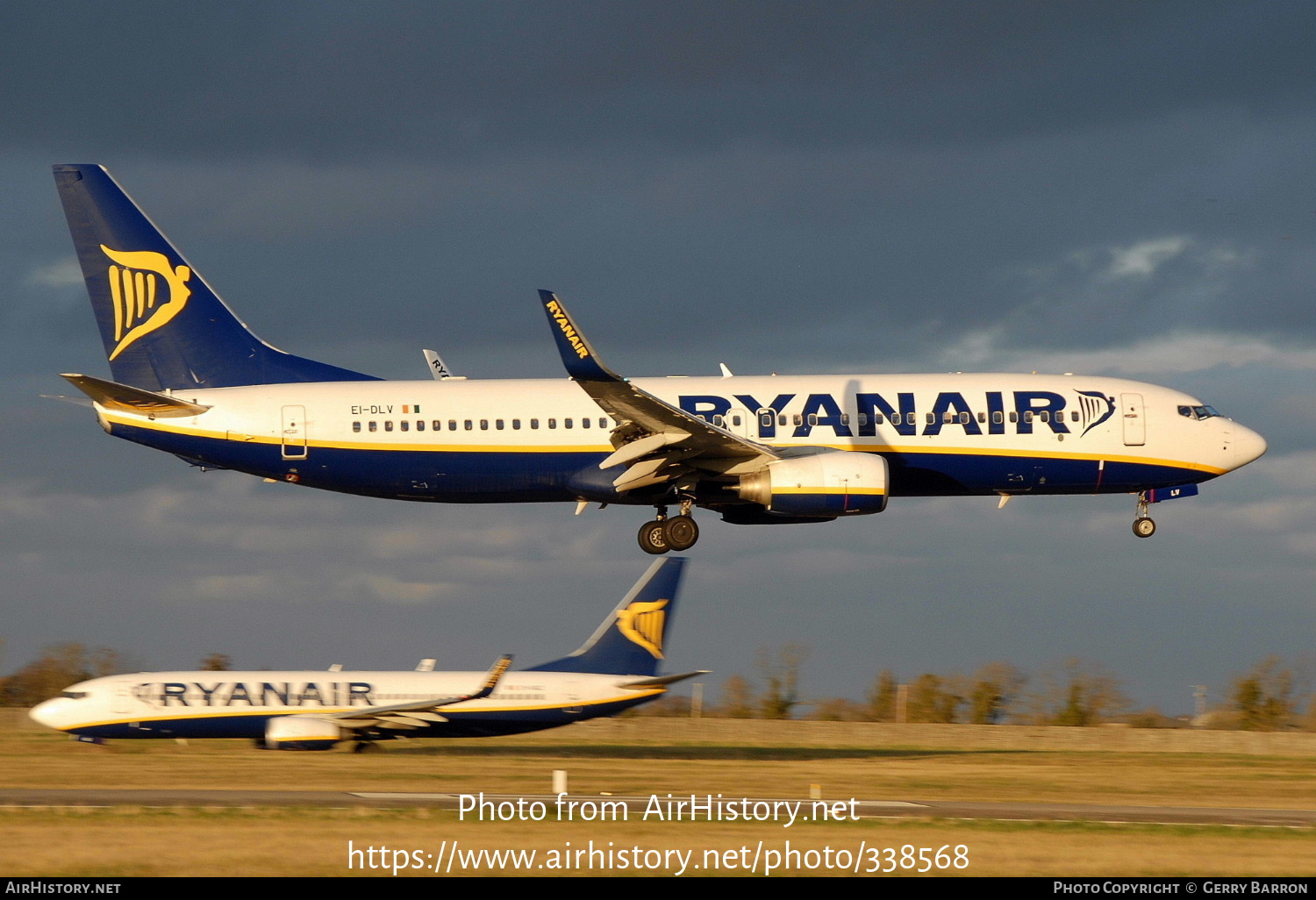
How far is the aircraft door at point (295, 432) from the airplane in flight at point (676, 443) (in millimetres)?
55

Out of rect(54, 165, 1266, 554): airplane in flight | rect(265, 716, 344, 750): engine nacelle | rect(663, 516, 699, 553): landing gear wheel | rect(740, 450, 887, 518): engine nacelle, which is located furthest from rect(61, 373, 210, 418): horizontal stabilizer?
rect(740, 450, 887, 518): engine nacelle

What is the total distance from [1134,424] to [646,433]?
14.2 metres

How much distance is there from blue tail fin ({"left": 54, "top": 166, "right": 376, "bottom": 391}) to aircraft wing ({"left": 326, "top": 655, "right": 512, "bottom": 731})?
9.54 m

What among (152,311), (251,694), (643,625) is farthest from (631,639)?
(152,311)

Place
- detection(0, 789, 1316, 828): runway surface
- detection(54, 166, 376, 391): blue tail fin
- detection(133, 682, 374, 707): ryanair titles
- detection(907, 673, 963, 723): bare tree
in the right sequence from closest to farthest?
detection(0, 789, 1316, 828): runway surface, detection(133, 682, 374, 707): ryanair titles, detection(54, 166, 376, 391): blue tail fin, detection(907, 673, 963, 723): bare tree

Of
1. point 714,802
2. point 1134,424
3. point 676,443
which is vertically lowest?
point 714,802

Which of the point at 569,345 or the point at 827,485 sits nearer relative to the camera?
the point at 569,345

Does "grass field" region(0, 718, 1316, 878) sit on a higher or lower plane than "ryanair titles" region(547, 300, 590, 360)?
lower

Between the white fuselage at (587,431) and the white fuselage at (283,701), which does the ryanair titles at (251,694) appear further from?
the white fuselage at (587,431)

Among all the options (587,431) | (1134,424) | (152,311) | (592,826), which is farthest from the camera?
(152,311)

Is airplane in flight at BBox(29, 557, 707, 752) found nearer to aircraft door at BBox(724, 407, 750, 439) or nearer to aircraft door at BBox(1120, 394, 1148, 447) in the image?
aircraft door at BBox(724, 407, 750, 439)

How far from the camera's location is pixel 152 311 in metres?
46.2

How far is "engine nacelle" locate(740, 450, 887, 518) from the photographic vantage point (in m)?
39.9

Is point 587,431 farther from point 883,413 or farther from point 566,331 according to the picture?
point 883,413
